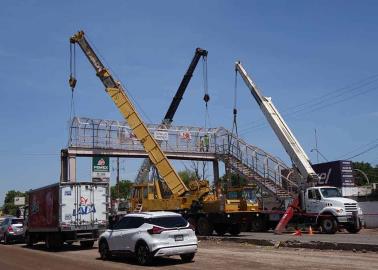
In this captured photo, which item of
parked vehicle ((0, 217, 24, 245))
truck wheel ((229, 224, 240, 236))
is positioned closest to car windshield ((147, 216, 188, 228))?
truck wheel ((229, 224, 240, 236))

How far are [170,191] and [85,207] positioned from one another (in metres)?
9.27

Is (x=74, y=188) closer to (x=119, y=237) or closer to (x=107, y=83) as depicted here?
(x=119, y=237)

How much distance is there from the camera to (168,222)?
1641 cm

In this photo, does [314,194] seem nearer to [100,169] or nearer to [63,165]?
[63,165]

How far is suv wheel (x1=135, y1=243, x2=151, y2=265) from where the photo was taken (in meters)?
16.0

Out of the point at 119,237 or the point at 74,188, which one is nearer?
the point at 119,237

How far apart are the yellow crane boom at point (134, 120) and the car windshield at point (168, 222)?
15558mm

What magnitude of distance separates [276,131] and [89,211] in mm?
15217

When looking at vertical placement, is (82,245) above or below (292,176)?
below

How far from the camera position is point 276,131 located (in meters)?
35.0

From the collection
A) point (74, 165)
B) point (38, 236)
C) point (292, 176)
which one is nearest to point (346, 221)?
point (292, 176)

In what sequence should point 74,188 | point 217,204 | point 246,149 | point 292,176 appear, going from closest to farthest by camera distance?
point 74,188
point 217,204
point 292,176
point 246,149

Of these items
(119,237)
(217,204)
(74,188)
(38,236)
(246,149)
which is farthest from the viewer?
(246,149)

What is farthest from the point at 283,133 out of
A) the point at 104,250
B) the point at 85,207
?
the point at 104,250
